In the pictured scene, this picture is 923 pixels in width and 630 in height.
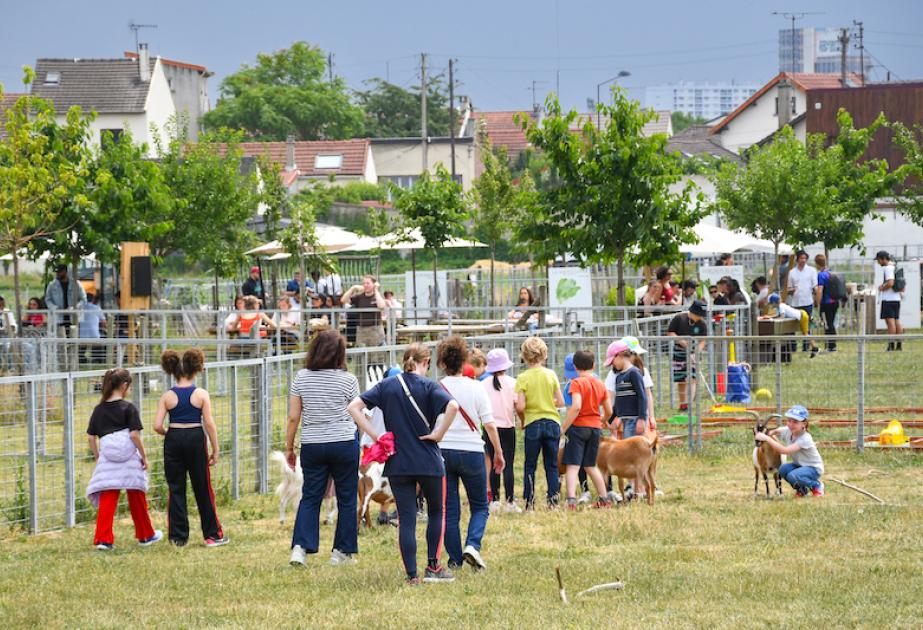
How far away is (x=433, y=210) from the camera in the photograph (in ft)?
116

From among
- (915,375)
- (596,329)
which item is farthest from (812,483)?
(596,329)

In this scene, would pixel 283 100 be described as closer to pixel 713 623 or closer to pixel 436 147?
pixel 436 147

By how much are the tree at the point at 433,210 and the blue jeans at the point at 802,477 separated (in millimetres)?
23039

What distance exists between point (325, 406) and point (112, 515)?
2.32 meters

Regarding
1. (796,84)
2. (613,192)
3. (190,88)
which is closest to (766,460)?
(613,192)

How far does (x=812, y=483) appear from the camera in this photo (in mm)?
11938

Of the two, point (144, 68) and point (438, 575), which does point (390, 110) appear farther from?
point (438, 575)

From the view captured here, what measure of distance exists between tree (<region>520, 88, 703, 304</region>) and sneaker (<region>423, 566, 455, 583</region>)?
16.7 m

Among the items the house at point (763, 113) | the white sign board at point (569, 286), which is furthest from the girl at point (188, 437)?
the house at point (763, 113)

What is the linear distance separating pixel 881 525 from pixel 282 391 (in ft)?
26.1

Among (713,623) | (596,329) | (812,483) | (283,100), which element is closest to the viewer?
(713,623)

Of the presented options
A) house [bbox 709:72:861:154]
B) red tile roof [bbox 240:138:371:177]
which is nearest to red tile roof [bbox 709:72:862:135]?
house [bbox 709:72:861:154]

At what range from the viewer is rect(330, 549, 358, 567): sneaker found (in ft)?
30.9

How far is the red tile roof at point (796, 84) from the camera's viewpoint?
81338 millimetres
